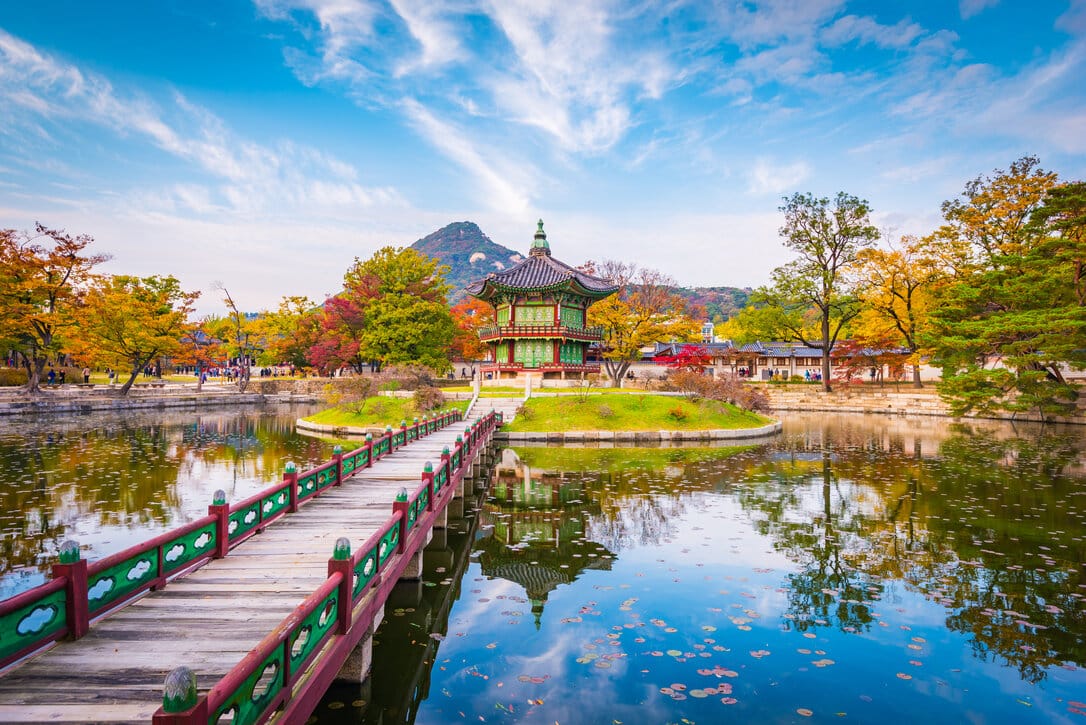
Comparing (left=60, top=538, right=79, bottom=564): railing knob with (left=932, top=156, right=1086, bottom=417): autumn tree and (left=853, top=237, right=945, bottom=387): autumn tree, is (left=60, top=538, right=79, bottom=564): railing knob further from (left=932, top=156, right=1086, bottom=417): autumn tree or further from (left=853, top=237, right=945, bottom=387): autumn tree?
(left=853, top=237, right=945, bottom=387): autumn tree

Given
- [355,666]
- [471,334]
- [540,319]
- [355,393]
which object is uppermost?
[471,334]

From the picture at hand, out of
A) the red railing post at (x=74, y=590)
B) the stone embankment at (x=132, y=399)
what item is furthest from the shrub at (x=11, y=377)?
the red railing post at (x=74, y=590)

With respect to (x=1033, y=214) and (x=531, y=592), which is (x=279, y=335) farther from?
(x=1033, y=214)

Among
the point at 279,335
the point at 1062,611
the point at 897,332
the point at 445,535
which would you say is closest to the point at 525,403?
the point at 445,535

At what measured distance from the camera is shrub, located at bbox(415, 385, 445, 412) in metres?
32.2

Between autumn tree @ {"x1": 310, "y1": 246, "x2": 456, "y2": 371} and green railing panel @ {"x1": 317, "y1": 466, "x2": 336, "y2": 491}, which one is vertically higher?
autumn tree @ {"x1": 310, "y1": 246, "x2": 456, "y2": 371}

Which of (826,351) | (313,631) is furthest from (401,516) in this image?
(826,351)

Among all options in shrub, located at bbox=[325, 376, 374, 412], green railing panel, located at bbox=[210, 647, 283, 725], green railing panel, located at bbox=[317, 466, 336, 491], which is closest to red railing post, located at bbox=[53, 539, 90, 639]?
green railing panel, located at bbox=[210, 647, 283, 725]

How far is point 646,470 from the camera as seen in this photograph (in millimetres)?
20016

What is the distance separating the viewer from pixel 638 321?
1900 inches

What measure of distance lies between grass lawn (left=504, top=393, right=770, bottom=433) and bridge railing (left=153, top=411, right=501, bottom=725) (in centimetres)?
2118

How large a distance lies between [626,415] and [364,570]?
25.2 metres

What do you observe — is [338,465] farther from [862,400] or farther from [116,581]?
[862,400]

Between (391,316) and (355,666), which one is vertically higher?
(391,316)
